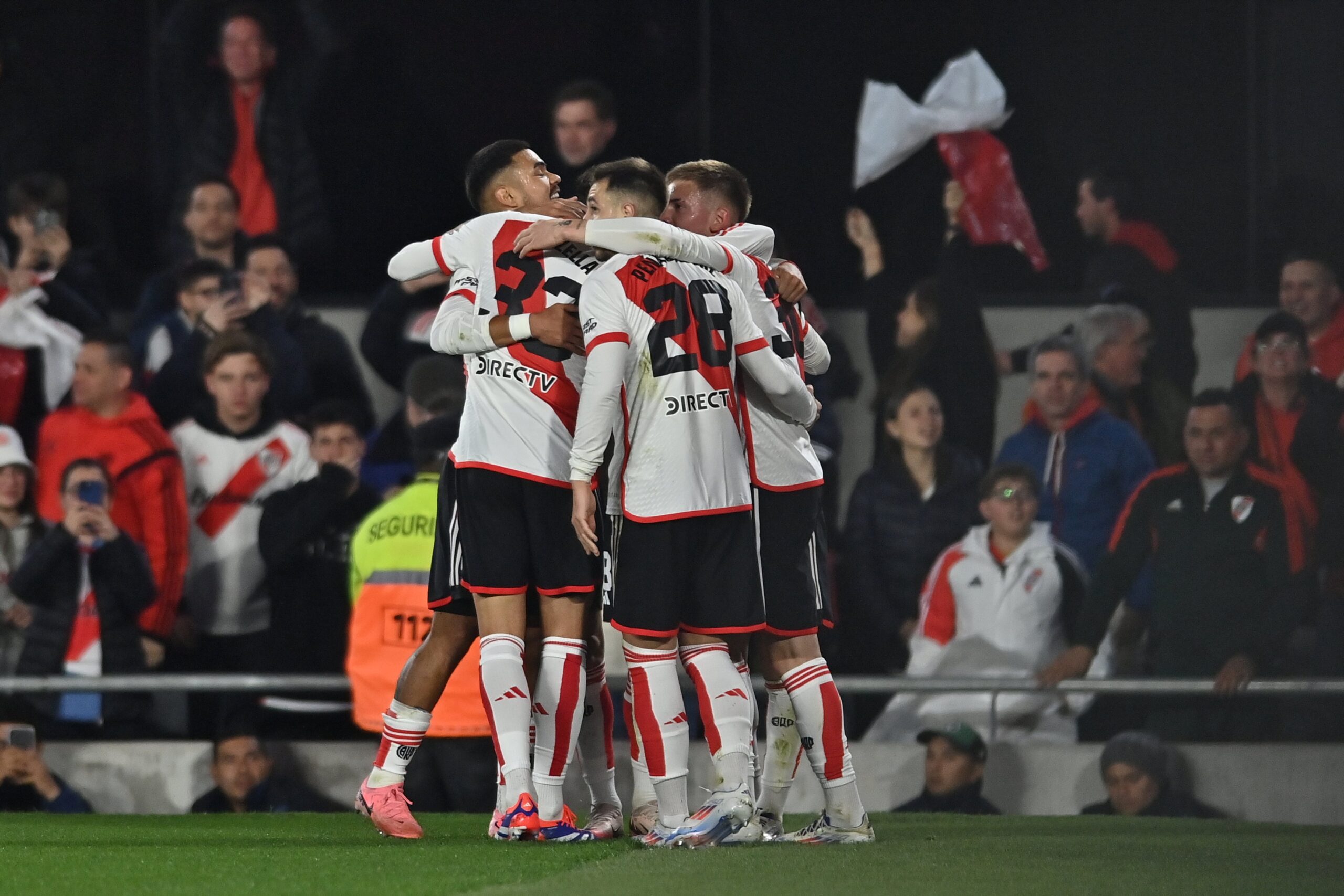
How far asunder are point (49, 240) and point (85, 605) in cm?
165

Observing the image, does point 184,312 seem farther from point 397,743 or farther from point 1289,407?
point 1289,407

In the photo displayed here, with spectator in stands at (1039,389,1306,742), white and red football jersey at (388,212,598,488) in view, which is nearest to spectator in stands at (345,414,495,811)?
white and red football jersey at (388,212,598,488)

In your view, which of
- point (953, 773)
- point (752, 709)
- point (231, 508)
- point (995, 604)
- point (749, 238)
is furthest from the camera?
point (231, 508)

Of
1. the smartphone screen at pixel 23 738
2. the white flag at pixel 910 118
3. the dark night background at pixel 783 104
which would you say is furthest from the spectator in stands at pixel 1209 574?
the smartphone screen at pixel 23 738

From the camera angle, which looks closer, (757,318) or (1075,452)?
(757,318)

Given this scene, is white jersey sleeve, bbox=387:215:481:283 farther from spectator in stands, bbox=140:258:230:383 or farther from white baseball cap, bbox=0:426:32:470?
white baseball cap, bbox=0:426:32:470

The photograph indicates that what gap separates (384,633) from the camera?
19.5 ft

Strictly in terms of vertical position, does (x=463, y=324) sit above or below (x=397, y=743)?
above

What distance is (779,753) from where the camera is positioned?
4645mm

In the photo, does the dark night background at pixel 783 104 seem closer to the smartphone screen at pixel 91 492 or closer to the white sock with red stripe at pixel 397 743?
the smartphone screen at pixel 91 492

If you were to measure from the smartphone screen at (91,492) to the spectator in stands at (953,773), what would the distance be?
3.11 meters

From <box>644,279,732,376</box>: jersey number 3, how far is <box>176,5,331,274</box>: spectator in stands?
12.4 ft

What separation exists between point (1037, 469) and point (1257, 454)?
797 mm

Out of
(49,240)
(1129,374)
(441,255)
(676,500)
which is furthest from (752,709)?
(49,240)
